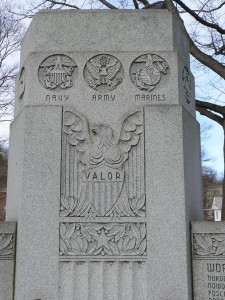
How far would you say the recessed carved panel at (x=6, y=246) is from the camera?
5.15 metres

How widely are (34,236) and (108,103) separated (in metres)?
1.96

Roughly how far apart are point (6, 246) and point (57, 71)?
2395 mm

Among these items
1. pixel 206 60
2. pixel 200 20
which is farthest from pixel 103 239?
pixel 200 20

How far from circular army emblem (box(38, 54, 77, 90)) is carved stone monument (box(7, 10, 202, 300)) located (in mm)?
15

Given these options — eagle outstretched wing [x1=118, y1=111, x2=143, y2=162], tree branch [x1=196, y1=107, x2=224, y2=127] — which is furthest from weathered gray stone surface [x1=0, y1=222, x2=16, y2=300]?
tree branch [x1=196, y1=107, x2=224, y2=127]

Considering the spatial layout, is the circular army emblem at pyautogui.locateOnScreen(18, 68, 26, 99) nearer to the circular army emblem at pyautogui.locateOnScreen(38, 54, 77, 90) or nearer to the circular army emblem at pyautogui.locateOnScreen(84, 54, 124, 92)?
the circular army emblem at pyautogui.locateOnScreen(38, 54, 77, 90)

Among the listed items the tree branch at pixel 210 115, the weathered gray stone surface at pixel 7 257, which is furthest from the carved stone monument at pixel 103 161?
the tree branch at pixel 210 115

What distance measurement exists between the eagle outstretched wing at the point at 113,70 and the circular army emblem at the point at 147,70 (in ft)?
0.61

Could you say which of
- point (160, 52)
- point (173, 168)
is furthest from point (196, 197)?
point (160, 52)

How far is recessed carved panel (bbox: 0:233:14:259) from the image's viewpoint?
16.9 feet

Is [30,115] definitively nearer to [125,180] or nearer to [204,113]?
[125,180]

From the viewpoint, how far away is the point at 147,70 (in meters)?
5.55

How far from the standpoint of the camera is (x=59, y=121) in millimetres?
5316

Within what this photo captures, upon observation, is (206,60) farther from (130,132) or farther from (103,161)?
(103,161)
